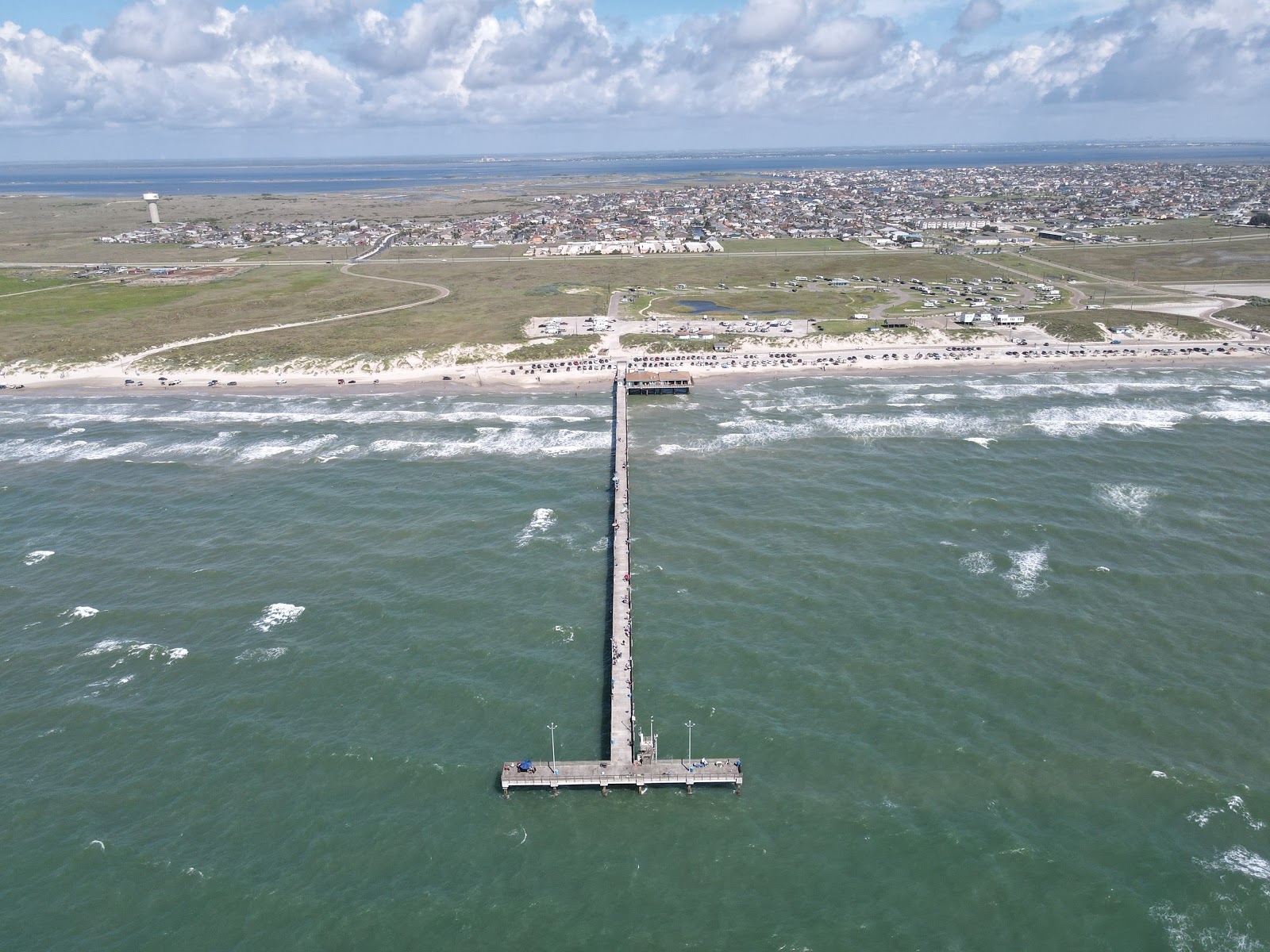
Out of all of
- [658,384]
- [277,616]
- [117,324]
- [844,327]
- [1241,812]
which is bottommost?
[1241,812]

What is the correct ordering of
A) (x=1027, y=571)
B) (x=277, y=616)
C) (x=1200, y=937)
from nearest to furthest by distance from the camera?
1. (x=1200, y=937)
2. (x=277, y=616)
3. (x=1027, y=571)

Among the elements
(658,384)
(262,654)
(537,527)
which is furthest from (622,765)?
(658,384)

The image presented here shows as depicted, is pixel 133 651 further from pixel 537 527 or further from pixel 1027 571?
pixel 1027 571

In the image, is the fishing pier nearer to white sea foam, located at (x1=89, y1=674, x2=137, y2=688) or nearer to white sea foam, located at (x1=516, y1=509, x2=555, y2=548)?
white sea foam, located at (x1=516, y1=509, x2=555, y2=548)

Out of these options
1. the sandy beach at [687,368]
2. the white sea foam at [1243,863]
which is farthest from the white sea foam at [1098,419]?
the white sea foam at [1243,863]

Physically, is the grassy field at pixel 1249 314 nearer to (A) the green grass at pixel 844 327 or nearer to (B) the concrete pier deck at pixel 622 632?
(A) the green grass at pixel 844 327

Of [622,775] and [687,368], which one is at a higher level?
[687,368]

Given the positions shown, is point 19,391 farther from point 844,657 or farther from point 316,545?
point 844,657

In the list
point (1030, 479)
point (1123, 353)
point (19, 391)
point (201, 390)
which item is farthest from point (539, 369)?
point (1123, 353)
